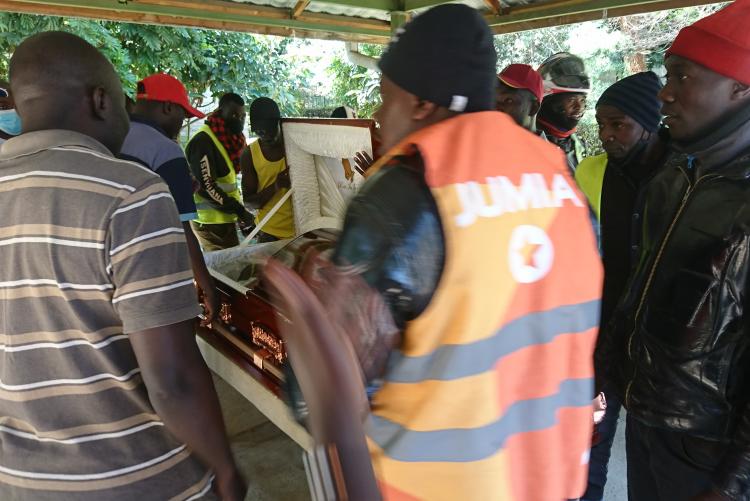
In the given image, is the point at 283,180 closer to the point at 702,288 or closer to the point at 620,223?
the point at 620,223

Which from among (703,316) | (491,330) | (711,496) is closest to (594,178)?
(703,316)

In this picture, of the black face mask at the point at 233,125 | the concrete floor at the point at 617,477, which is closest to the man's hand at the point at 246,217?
the black face mask at the point at 233,125

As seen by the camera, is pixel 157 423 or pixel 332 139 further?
pixel 332 139

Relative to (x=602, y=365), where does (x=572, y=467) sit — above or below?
above

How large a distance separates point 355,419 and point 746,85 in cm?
126

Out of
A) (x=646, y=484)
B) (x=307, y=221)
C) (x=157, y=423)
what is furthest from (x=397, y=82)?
(x=307, y=221)

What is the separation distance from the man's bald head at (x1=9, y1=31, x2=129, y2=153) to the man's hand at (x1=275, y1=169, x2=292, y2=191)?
2.73 meters

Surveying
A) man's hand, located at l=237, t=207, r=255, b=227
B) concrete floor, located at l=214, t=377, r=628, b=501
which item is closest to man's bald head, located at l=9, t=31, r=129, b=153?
concrete floor, located at l=214, t=377, r=628, b=501

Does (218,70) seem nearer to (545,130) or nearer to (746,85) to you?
(545,130)

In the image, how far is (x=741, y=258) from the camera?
1142mm

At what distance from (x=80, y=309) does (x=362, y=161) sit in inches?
83.6

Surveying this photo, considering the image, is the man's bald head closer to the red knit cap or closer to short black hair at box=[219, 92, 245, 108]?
the red knit cap

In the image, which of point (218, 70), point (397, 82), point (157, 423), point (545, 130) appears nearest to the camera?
point (397, 82)

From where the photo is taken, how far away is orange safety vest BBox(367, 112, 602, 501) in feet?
2.29
